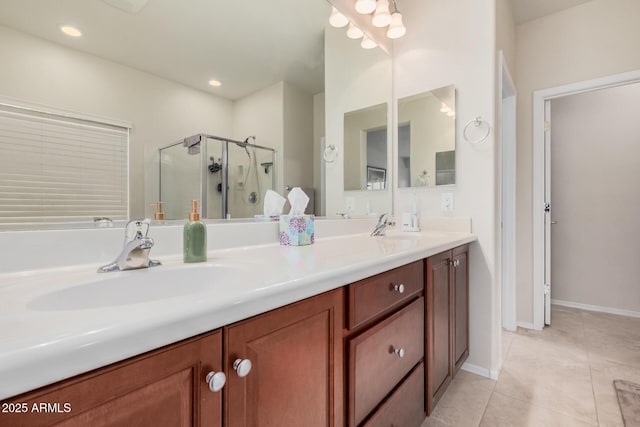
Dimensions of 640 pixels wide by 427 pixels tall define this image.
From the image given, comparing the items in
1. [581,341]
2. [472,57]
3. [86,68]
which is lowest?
[581,341]

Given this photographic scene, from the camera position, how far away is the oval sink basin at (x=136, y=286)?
1.97 ft

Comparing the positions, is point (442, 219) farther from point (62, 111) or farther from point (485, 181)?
point (62, 111)

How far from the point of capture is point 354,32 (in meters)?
1.91

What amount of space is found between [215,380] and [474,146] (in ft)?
6.11

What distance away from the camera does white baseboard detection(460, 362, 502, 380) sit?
1.75 meters

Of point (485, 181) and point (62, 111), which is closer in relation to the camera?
point (62, 111)

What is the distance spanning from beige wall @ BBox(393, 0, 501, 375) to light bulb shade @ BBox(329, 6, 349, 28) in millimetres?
632

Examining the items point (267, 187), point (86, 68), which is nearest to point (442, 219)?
point (267, 187)

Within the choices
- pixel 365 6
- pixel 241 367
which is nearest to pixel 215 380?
pixel 241 367

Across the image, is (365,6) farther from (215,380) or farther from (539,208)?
(215,380)

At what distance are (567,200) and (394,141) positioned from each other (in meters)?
2.09

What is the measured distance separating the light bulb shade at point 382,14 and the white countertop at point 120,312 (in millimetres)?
1772

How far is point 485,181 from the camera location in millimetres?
1771

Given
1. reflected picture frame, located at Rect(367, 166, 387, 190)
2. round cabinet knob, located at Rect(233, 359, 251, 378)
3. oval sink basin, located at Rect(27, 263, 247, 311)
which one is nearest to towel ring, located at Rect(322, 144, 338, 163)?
reflected picture frame, located at Rect(367, 166, 387, 190)
